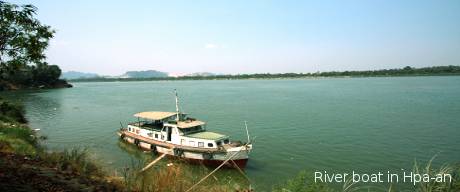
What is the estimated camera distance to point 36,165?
1242 centimetres

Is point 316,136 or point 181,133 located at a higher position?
point 181,133

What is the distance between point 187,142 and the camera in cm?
2641

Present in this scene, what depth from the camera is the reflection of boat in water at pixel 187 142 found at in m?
24.5

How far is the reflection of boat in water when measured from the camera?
24.5m

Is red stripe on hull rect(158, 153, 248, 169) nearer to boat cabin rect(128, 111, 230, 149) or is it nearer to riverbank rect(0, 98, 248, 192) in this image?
boat cabin rect(128, 111, 230, 149)

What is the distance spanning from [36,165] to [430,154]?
27.4 meters

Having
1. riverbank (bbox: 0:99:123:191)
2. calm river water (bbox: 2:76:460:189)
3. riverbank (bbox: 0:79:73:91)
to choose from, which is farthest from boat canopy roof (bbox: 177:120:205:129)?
riverbank (bbox: 0:79:73:91)

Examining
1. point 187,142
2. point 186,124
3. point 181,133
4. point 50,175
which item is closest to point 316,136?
point 186,124

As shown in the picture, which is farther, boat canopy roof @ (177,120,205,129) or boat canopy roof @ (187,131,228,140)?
boat canopy roof @ (177,120,205,129)

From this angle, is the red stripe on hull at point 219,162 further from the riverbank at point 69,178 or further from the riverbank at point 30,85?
the riverbank at point 30,85

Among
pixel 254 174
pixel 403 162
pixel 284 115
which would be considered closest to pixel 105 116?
pixel 284 115

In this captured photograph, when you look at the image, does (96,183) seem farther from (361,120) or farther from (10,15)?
(361,120)

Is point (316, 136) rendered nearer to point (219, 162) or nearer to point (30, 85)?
point (219, 162)

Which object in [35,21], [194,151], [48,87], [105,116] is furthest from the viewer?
[48,87]
